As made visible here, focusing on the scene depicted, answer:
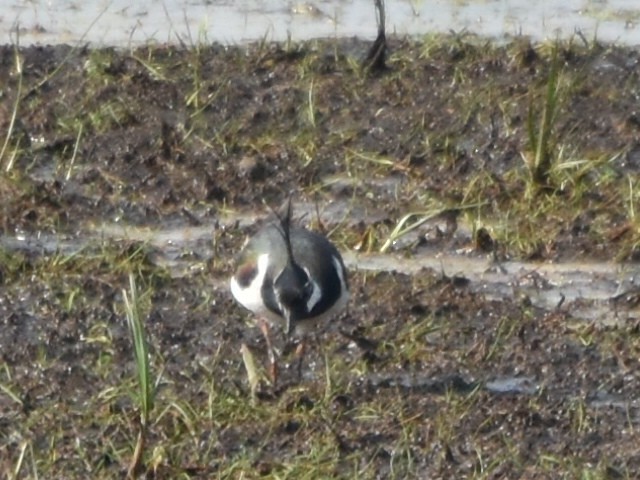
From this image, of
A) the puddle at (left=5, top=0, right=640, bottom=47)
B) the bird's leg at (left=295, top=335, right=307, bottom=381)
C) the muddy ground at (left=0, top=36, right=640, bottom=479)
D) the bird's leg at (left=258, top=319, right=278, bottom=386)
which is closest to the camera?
the muddy ground at (left=0, top=36, right=640, bottom=479)

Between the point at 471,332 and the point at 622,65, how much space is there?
2.43 meters

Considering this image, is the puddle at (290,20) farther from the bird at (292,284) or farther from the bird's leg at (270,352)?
the bird's leg at (270,352)

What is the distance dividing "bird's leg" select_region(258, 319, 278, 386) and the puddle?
2546 millimetres

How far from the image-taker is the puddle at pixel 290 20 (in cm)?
862

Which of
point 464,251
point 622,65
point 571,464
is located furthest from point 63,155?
point 571,464

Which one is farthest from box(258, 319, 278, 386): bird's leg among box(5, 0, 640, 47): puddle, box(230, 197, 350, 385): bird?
box(5, 0, 640, 47): puddle

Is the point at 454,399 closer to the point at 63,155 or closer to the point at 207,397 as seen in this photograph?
the point at 207,397

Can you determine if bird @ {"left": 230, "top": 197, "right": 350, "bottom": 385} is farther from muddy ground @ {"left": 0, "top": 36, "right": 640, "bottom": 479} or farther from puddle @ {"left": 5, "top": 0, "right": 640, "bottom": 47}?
puddle @ {"left": 5, "top": 0, "right": 640, "bottom": 47}

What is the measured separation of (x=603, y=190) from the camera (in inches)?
287

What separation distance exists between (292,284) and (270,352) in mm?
250

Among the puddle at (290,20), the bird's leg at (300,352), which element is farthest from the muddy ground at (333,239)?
the puddle at (290,20)

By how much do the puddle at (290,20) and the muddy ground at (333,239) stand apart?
309mm

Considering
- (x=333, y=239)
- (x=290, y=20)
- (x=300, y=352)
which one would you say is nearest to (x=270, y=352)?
(x=300, y=352)

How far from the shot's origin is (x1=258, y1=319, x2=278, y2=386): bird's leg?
586 cm
